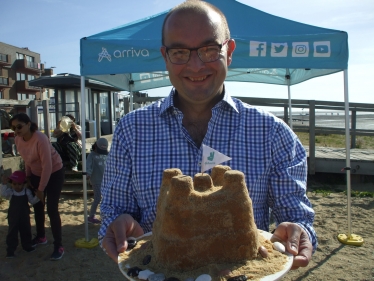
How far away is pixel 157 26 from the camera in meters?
4.69

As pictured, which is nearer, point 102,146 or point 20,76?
point 102,146

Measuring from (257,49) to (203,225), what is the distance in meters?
3.56

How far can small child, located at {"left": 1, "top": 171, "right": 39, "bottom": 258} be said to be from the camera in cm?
473

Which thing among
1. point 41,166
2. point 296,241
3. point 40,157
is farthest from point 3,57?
point 296,241

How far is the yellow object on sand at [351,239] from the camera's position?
4.87 meters

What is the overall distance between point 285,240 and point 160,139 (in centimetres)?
75

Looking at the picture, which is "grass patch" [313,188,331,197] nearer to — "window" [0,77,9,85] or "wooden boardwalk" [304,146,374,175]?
"wooden boardwalk" [304,146,374,175]

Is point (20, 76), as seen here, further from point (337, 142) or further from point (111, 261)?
point (111, 261)

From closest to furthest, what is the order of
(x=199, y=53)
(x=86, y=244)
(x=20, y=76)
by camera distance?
(x=199, y=53)
(x=86, y=244)
(x=20, y=76)

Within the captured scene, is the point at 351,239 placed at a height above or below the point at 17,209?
below

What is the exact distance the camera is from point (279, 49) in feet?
14.2

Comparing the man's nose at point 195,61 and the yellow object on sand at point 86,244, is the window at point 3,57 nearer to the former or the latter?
the yellow object on sand at point 86,244

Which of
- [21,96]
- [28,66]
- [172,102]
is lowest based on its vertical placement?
[172,102]

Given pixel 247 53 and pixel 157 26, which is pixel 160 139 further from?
pixel 157 26
